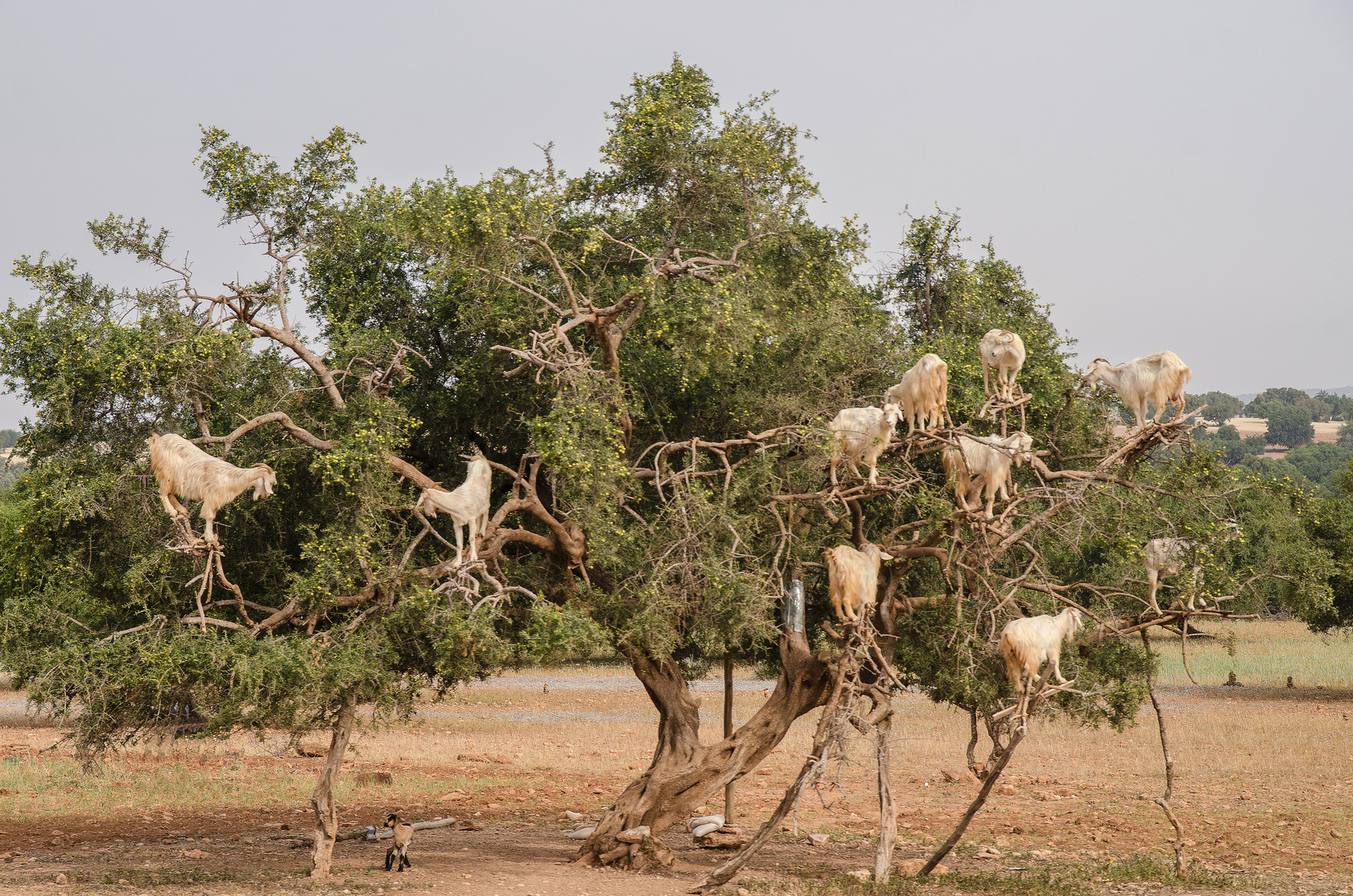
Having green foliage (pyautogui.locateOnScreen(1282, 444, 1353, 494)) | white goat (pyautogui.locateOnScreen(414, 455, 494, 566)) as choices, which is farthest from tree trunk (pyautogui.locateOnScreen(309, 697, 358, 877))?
green foliage (pyautogui.locateOnScreen(1282, 444, 1353, 494))

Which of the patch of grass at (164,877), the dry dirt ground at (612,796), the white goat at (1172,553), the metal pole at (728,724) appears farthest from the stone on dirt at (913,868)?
the patch of grass at (164,877)

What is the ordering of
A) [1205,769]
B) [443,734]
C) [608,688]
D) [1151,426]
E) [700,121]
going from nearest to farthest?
[1151,426] < [700,121] < [1205,769] < [443,734] < [608,688]

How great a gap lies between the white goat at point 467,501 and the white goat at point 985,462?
4.11 meters

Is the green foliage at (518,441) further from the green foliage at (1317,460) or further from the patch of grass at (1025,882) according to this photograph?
the green foliage at (1317,460)

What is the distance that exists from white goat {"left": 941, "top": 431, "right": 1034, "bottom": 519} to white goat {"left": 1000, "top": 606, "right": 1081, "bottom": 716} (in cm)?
102

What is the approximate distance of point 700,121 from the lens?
1205cm

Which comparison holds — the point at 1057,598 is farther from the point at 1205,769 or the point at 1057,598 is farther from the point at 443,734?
the point at 443,734

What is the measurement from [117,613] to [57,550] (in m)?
0.88

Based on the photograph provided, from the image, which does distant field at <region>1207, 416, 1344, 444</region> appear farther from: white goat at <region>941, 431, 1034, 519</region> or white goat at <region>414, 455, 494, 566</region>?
white goat at <region>414, 455, 494, 566</region>

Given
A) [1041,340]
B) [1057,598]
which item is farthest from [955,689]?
[1041,340]

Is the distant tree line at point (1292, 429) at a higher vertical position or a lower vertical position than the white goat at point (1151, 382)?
higher

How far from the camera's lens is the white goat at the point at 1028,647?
907 cm

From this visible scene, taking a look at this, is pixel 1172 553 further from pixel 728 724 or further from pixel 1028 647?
pixel 728 724

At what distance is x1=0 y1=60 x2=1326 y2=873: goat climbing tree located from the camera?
32.7 ft
